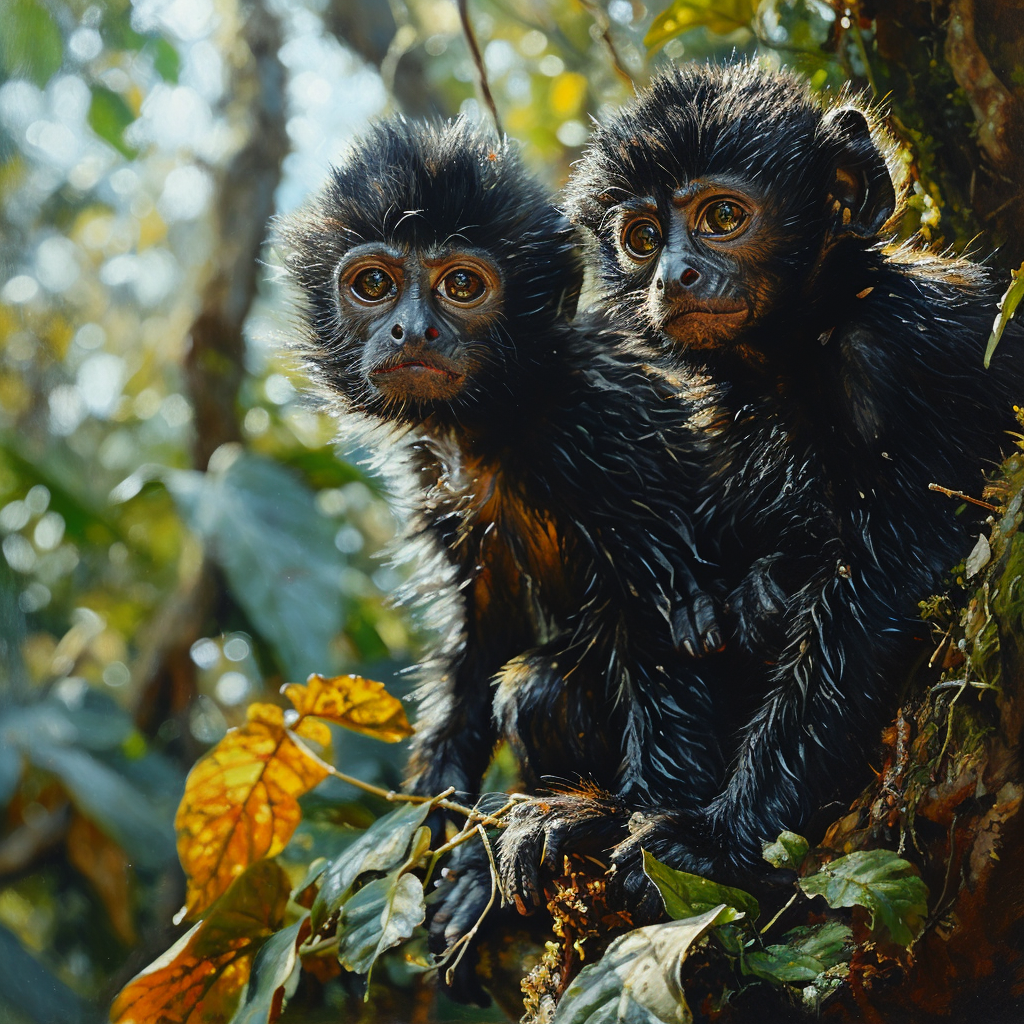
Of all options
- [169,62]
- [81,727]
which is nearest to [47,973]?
[81,727]

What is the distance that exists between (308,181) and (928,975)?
184cm

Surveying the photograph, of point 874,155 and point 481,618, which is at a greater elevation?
point 874,155

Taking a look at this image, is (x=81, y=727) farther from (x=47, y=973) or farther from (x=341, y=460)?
(x=341, y=460)

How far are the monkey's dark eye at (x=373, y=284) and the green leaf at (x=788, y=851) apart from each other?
115 centimetres

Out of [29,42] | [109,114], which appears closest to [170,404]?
[109,114]

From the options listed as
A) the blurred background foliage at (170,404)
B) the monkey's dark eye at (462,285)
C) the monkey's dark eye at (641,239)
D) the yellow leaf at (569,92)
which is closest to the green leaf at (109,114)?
the blurred background foliage at (170,404)

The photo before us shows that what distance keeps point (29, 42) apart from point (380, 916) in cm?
233

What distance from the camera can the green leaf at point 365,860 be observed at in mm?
1542

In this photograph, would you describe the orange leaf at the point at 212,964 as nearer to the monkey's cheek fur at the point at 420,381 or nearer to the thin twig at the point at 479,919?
the thin twig at the point at 479,919

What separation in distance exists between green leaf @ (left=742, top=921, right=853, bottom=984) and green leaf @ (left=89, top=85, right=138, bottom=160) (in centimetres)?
274

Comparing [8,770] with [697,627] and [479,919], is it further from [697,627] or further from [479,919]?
[697,627]

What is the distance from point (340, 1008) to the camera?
5.61 ft

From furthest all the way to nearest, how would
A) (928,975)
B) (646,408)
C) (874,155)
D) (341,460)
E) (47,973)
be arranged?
1. (341,460)
2. (47,973)
3. (646,408)
4. (874,155)
5. (928,975)

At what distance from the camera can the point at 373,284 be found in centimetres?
185
